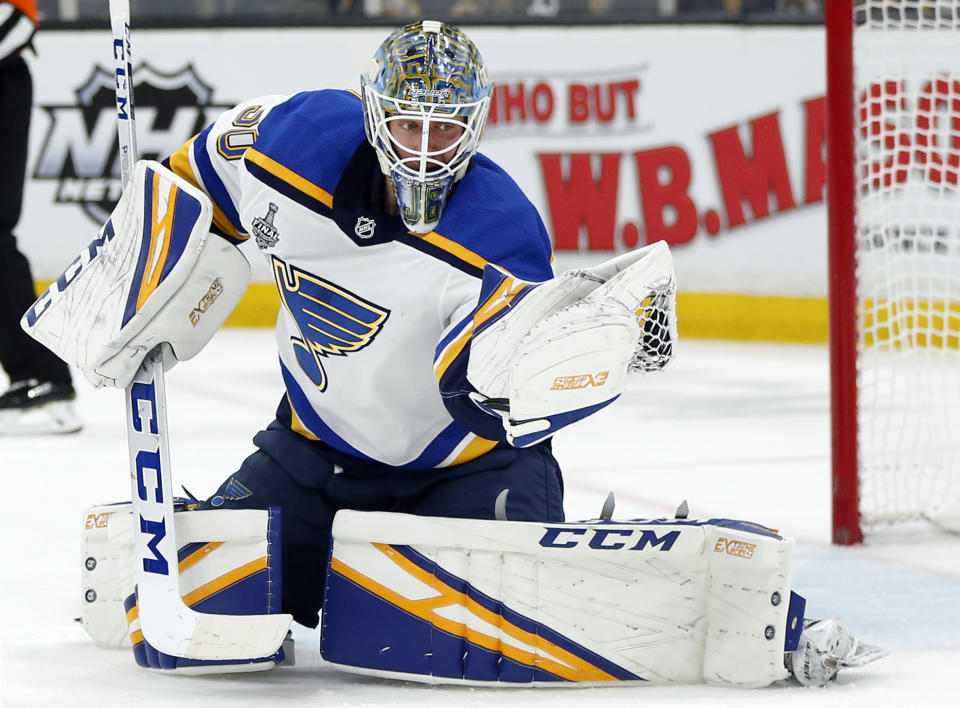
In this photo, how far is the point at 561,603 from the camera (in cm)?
196

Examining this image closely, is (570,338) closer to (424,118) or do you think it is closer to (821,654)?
(424,118)

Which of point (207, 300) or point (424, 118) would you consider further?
point (207, 300)

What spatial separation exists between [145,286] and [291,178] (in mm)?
238

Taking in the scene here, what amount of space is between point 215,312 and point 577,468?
5.75 ft

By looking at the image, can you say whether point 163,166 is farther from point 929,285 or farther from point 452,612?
point 929,285

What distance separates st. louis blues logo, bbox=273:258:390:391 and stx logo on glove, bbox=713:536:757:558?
1.68 feet

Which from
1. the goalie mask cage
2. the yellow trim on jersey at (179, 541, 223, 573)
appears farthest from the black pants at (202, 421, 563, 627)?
the goalie mask cage

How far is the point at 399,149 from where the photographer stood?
1987 mm

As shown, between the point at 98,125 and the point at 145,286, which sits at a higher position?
the point at 98,125

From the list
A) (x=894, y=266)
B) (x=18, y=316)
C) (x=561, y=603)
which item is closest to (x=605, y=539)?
(x=561, y=603)

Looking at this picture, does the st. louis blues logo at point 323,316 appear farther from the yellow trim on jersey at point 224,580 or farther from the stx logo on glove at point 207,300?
the yellow trim on jersey at point 224,580

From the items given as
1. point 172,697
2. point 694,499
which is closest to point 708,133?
point 694,499

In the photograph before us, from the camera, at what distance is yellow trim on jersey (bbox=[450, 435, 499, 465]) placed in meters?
2.17

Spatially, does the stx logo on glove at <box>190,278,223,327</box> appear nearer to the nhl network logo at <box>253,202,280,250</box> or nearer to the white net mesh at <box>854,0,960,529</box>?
the nhl network logo at <box>253,202,280,250</box>
